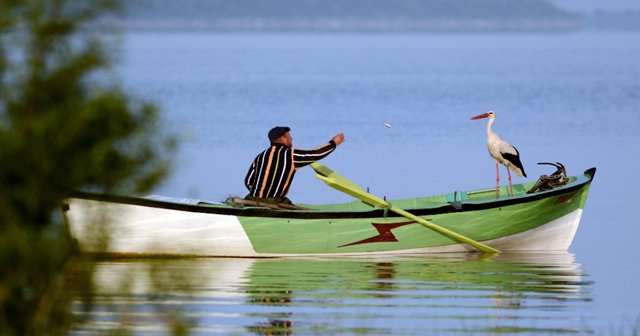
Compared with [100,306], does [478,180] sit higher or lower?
higher

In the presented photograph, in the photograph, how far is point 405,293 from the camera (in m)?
15.1

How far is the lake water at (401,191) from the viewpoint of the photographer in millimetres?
12836

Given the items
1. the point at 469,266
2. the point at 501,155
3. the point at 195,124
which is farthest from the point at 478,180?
the point at 195,124

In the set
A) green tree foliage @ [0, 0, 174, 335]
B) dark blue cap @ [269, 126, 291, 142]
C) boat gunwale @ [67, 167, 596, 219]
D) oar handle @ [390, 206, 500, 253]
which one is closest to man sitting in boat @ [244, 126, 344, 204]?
dark blue cap @ [269, 126, 291, 142]

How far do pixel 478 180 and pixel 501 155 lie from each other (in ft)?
28.0

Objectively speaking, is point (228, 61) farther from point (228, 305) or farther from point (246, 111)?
point (228, 305)

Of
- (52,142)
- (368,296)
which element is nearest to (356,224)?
(368,296)

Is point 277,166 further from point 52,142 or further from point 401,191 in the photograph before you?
point 401,191

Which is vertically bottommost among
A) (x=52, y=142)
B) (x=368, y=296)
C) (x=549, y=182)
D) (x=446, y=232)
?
(x=52, y=142)

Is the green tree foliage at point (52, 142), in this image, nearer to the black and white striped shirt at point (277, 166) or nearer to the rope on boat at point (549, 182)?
the black and white striped shirt at point (277, 166)

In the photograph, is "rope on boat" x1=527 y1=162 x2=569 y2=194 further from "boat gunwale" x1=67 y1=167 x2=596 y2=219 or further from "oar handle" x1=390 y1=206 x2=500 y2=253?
"oar handle" x1=390 y1=206 x2=500 y2=253

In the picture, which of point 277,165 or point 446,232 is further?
point 446,232

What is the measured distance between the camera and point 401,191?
25391 mm

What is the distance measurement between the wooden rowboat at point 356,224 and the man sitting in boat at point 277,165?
18 centimetres
